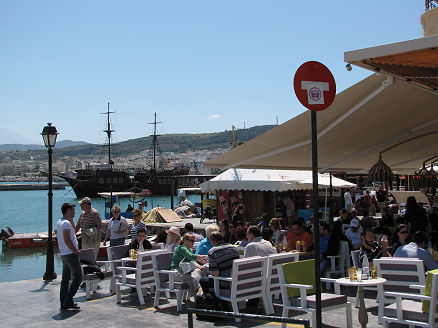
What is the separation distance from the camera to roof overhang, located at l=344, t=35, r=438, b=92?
13.8 ft

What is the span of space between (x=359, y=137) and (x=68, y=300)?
4.87m

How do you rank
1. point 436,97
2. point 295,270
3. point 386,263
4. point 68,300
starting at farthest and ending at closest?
point 68,300 → point 436,97 → point 295,270 → point 386,263

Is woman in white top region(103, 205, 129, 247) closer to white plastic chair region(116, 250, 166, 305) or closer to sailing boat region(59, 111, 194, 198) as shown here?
white plastic chair region(116, 250, 166, 305)

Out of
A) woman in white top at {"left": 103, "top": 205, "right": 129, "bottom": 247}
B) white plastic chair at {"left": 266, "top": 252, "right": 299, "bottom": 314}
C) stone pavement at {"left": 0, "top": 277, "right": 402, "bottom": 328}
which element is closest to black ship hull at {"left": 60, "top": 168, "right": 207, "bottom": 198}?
woman in white top at {"left": 103, "top": 205, "right": 129, "bottom": 247}

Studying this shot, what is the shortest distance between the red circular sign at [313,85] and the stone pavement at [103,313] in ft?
10.4

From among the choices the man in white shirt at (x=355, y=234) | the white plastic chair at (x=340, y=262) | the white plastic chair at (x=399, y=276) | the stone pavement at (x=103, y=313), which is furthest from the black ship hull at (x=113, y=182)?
the white plastic chair at (x=399, y=276)

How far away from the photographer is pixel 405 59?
15.1 ft

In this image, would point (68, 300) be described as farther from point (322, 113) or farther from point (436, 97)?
point (436, 97)

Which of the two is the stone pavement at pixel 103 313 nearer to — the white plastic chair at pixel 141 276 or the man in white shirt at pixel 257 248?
the white plastic chair at pixel 141 276

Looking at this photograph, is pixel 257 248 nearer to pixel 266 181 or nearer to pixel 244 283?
pixel 244 283

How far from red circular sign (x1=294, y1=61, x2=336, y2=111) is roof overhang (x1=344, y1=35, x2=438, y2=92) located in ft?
3.52

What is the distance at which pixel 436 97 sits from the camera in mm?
6480

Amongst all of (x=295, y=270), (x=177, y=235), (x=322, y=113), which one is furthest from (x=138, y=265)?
(x=322, y=113)

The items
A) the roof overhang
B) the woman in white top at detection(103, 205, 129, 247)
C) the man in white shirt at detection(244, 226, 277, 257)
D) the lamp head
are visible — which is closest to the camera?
the roof overhang
